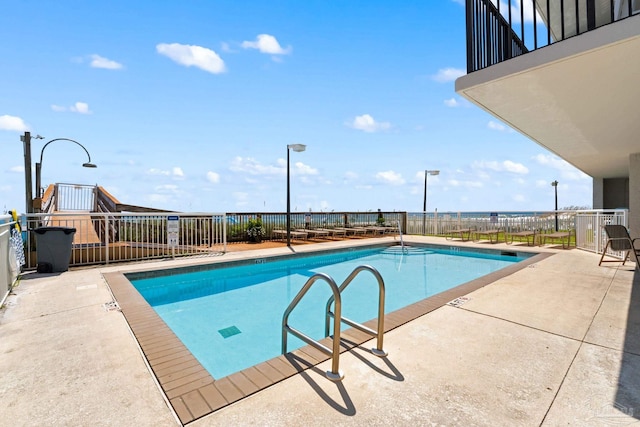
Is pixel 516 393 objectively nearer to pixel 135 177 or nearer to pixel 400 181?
pixel 135 177

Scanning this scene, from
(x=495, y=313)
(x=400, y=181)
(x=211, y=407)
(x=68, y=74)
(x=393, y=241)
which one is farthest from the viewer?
(x=400, y=181)

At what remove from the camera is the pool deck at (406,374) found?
5.88ft

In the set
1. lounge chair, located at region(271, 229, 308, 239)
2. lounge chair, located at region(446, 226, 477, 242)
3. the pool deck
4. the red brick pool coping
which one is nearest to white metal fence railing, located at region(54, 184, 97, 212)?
lounge chair, located at region(271, 229, 308, 239)

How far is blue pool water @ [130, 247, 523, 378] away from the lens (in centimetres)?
373

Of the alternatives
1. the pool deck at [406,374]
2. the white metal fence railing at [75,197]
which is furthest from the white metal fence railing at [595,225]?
the white metal fence railing at [75,197]

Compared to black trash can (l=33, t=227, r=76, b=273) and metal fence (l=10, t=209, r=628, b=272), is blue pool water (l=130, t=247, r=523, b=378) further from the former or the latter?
metal fence (l=10, t=209, r=628, b=272)

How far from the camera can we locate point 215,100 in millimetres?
10922

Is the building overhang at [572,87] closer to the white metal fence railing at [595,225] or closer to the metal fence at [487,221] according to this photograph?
the white metal fence railing at [595,225]

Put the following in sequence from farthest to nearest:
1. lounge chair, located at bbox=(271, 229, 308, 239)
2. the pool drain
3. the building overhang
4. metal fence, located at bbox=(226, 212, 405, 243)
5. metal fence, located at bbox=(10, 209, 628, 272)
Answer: lounge chair, located at bbox=(271, 229, 308, 239), metal fence, located at bbox=(226, 212, 405, 243), metal fence, located at bbox=(10, 209, 628, 272), the pool drain, the building overhang

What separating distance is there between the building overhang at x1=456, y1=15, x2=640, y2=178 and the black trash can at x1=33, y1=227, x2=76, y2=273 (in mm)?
6769

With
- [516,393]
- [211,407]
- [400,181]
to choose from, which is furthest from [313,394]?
[400,181]

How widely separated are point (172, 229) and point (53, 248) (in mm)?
2140

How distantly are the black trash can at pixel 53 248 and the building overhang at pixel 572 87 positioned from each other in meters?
6.77

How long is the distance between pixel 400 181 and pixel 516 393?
19.8 meters
